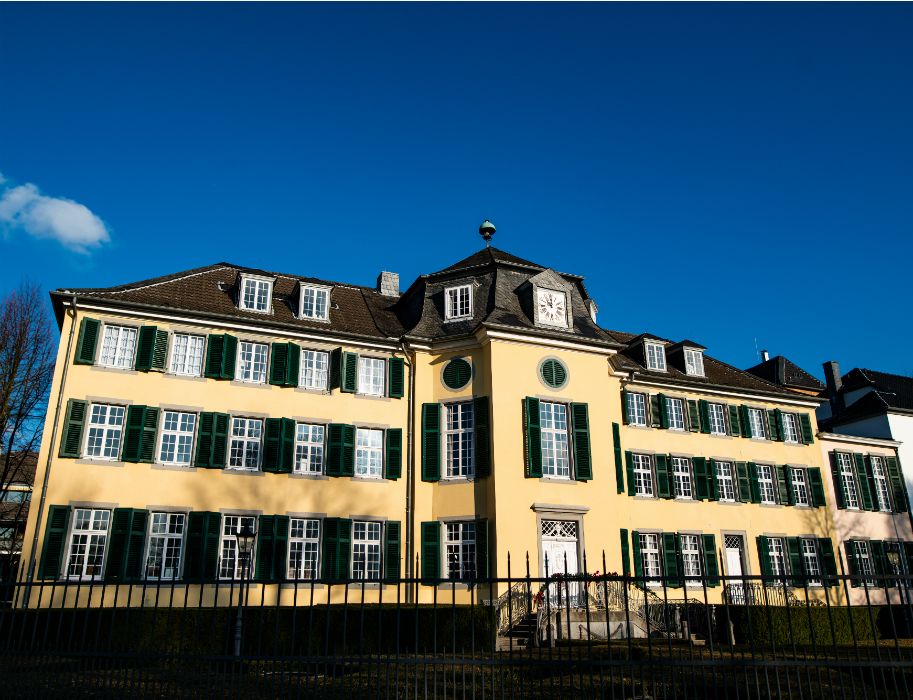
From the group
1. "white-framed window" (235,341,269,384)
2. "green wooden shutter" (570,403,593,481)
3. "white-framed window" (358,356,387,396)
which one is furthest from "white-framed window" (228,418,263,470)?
"green wooden shutter" (570,403,593,481)

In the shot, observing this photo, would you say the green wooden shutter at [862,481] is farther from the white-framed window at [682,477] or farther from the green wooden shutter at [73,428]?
the green wooden shutter at [73,428]

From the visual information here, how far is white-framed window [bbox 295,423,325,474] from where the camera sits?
71.2 feet

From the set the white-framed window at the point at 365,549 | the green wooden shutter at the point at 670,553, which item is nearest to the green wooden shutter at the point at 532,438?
the white-framed window at the point at 365,549

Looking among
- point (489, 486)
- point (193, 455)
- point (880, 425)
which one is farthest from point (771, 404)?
point (193, 455)

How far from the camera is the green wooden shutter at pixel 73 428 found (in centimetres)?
1933

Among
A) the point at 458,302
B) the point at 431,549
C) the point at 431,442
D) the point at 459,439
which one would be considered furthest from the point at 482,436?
the point at 458,302

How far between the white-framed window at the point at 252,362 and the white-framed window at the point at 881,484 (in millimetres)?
23911

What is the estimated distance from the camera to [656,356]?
27828 millimetres

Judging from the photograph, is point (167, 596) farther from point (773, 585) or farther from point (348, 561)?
point (773, 585)

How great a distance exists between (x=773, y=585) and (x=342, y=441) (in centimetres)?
1480

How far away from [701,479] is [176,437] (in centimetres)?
1728

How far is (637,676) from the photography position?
13062 millimetres

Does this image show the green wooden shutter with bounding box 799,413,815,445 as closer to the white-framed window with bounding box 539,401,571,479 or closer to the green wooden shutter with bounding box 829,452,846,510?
the green wooden shutter with bounding box 829,452,846,510

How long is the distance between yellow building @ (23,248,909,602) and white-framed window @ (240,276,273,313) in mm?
61
